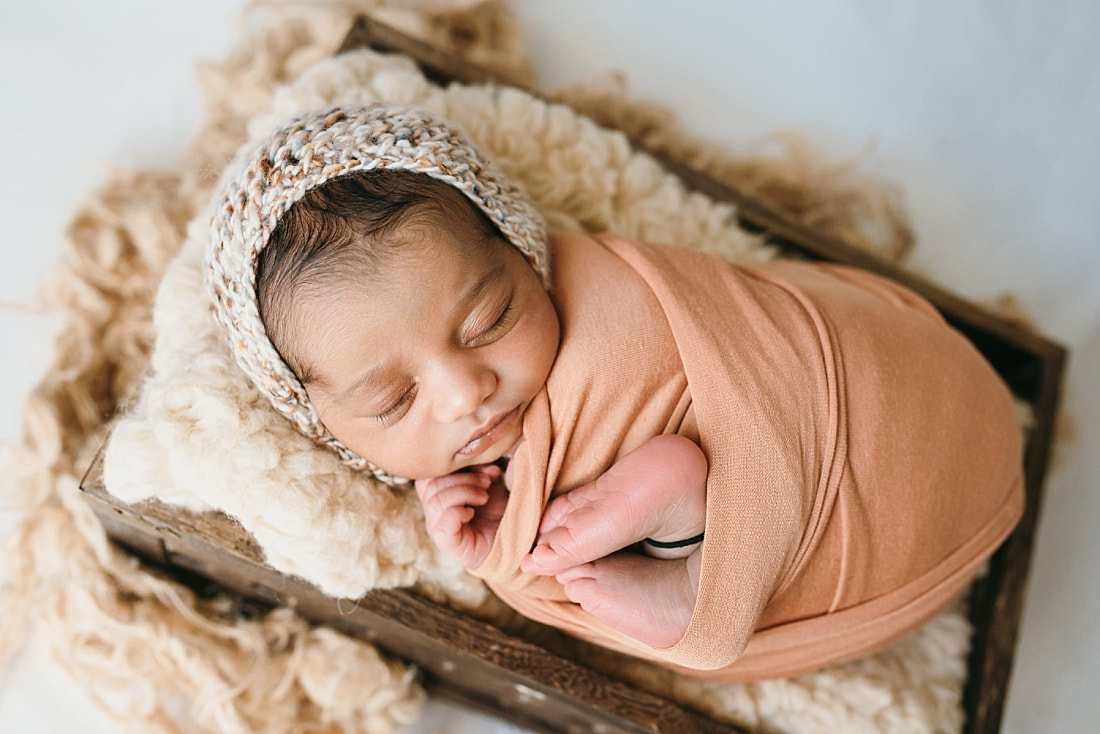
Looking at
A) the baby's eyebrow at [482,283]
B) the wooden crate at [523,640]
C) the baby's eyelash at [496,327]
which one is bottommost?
the wooden crate at [523,640]

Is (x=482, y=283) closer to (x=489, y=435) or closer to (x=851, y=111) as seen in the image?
(x=489, y=435)

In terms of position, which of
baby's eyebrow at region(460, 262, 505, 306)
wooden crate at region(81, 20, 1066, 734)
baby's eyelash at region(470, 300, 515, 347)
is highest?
baby's eyebrow at region(460, 262, 505, 306)

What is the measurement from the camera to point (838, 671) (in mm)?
1390

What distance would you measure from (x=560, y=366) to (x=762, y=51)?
3.95ft

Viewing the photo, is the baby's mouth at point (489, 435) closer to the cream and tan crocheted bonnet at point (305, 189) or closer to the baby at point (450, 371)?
the baby at point (450, 371)

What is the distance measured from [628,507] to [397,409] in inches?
12.6

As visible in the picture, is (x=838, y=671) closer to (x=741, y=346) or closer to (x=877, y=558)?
(x=877, y=558)

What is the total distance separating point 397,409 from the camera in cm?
107

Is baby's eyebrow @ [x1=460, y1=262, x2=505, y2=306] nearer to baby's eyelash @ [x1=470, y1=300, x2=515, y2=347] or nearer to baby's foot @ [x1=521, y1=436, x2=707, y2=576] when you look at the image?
baby's eyelash @ [x1=470, y1=300, x2=515, y2=347]

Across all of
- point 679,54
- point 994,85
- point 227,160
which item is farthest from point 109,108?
point 994,85

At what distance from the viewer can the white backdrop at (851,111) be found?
173cm

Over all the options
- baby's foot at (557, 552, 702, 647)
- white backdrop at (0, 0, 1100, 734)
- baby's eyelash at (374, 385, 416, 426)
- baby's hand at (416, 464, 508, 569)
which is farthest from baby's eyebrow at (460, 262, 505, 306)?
white backdrop at (0, 0, 1100, 734)

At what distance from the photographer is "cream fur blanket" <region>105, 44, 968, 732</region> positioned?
111 centimetres

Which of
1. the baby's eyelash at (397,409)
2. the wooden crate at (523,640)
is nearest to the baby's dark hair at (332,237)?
the baby's eyelash at (397,409)
